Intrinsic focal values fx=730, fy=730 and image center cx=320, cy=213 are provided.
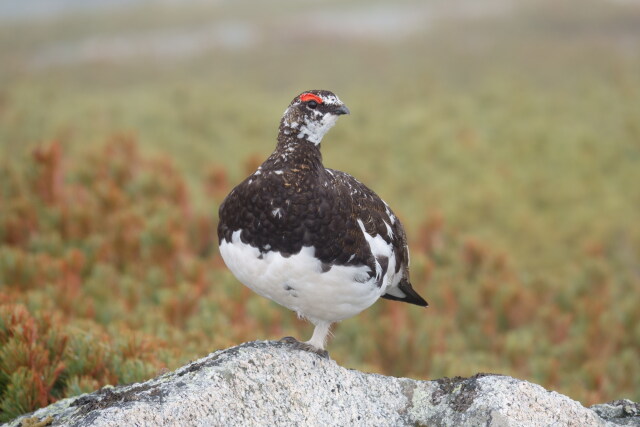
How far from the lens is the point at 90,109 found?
11414mm

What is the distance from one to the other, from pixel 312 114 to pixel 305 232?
494mm

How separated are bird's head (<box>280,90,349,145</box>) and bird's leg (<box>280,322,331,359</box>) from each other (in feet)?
2.55

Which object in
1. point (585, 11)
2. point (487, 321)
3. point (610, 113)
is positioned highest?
point (585, 11)

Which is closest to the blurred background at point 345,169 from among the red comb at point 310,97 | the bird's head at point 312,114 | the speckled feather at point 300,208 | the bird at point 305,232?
the bird at point 305,232

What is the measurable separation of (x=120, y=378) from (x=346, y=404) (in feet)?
4.19

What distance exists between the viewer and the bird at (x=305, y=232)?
270cm

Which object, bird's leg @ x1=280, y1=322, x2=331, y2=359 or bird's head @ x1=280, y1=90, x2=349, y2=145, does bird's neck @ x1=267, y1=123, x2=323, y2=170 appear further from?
bird's leg @ x1=280, y1=322, x2=331, y2=359

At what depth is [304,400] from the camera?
2555mm

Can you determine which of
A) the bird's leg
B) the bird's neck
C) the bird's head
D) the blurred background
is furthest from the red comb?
the blurred background

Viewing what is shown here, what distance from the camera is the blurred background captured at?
512cm

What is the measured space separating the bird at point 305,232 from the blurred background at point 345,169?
0.88 meters

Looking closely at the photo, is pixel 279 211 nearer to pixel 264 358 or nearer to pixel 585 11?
pixel 264 358

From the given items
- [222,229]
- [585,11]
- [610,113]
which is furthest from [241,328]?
[585,11]

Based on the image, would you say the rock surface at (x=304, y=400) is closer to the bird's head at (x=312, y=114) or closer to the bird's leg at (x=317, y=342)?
the bird's leg at (x=317, y=342)
